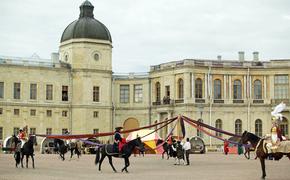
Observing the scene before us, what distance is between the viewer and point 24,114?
63.2 m

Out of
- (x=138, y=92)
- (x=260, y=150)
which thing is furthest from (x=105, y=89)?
(x=260, y=150)

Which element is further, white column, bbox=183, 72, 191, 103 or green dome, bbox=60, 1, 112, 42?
green dome, bbox=60, 1, 112, 42

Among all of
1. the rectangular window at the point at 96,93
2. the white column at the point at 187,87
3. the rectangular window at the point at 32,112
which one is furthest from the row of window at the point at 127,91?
the rectangular window at the point at 32,112

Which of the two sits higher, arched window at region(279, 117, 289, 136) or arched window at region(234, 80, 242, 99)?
arched window at region(234, 80, 242, 99)

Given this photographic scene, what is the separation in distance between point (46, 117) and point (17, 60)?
292 inches

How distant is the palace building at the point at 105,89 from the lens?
6350 centimetres

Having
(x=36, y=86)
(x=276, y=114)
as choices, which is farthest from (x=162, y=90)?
(x=276, y=114)

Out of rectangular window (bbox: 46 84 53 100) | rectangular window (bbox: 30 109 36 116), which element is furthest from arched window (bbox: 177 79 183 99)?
rectangular window (bbox: 30 109 36 116)

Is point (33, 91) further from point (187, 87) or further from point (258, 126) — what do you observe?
point (258, 126)

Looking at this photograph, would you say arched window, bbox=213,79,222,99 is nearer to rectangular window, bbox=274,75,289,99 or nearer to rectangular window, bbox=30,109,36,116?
rectangular window, bbox=274,75,289,99

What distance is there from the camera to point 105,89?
2653 inches

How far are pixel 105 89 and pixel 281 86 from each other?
69.3 ft

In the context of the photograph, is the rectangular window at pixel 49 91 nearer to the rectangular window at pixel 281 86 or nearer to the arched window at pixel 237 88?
the arched window at pixel 237 88

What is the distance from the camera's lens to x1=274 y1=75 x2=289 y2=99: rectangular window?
65.1 meters
